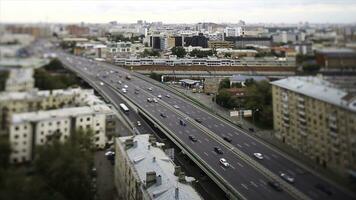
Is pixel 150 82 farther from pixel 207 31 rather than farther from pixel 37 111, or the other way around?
pixel 37 111

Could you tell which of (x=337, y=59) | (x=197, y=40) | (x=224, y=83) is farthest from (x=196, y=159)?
(x=337, y=59)

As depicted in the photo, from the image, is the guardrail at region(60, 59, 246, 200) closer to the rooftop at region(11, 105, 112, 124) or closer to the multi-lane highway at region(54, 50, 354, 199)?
the multi-lane highway at region(54, 50, 354, 199)

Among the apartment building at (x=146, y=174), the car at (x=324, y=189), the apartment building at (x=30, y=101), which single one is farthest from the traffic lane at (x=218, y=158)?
the apartment building at (x=30, y=101)

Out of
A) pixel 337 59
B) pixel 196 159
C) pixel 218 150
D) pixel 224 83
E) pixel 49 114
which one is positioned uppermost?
pixel 337 59

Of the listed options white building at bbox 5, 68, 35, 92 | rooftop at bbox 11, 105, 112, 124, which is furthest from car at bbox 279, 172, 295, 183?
white building at bbox 5, 68, 35, 92

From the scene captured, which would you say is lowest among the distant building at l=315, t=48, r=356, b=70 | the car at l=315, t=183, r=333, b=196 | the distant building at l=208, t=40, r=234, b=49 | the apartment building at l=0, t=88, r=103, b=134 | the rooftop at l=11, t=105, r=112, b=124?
the car at l=315, t=183, r=333, b=196

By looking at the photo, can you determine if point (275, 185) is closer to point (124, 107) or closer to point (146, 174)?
point (146, 174)
